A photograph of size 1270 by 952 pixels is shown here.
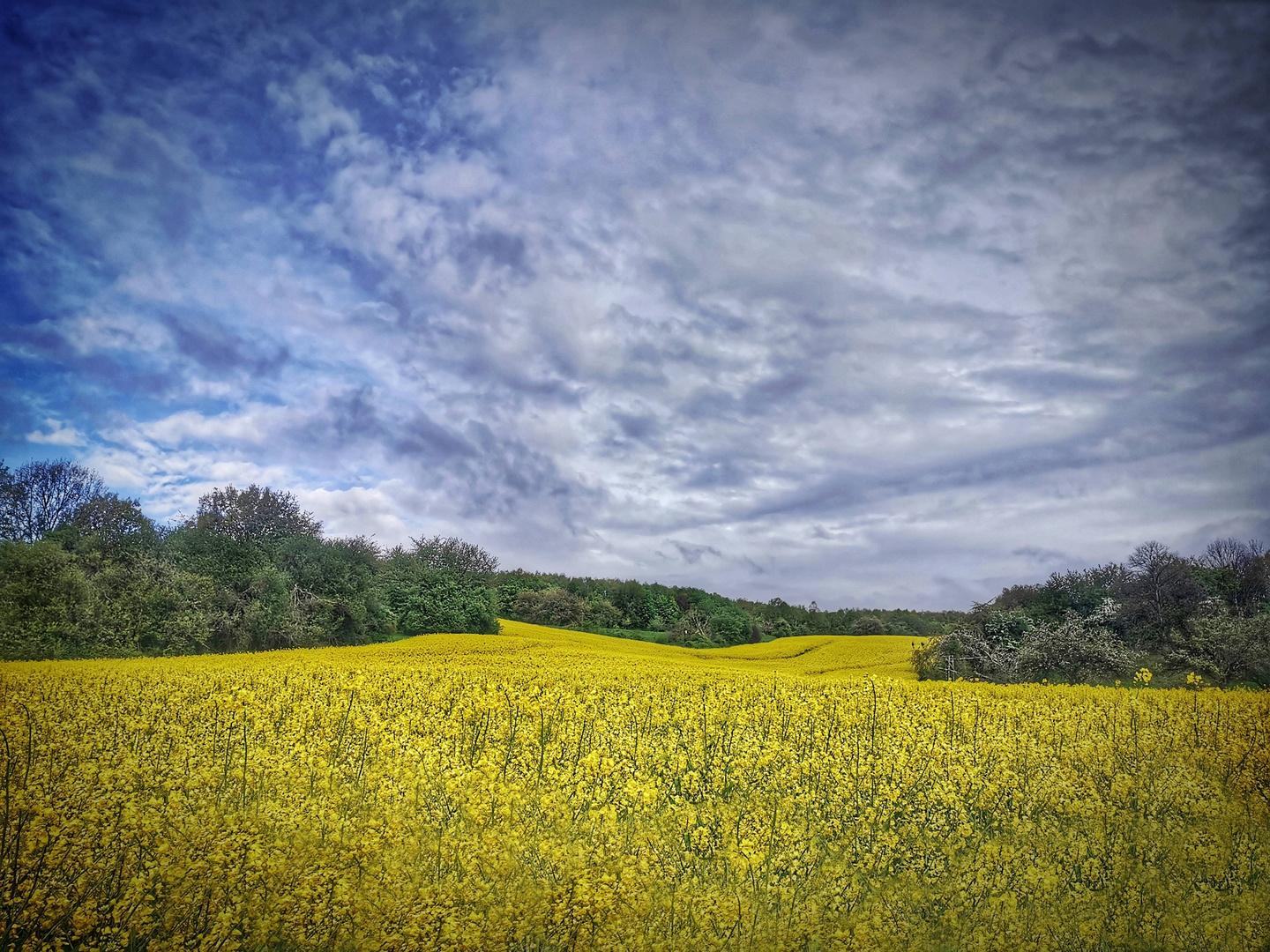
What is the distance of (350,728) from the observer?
24.9ft

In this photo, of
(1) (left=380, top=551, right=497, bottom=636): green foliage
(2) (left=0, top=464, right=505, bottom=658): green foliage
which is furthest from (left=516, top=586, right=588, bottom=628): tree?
(1) (left=380, top=551, right=497, bottom=636): green foliage

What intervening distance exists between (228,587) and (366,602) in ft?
22.7

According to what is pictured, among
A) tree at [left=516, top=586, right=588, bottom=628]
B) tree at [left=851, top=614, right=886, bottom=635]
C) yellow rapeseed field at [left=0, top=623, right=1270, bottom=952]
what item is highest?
tree at [left=516, top=586, right=588, bottom=628]

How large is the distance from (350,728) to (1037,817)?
316 inches

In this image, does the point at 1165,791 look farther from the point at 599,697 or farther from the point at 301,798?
the point at 301,798

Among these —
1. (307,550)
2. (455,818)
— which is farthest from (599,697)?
(307,550)

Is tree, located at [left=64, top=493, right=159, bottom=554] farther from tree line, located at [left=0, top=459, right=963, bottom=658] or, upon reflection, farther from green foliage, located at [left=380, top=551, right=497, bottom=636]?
green foliage, located at [left=380, top=551, right=497, bottom=636]

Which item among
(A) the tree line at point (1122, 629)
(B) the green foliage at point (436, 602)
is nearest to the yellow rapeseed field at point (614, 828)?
(A) the tree line at point (1122, 629)

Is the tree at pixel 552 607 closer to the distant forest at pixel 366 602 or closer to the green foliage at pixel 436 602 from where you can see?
the distant forest at pixel 366 602

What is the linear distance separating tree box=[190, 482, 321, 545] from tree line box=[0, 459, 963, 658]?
0.11 m

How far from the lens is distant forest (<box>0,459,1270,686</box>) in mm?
20125

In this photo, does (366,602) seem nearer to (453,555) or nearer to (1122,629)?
(453,555)

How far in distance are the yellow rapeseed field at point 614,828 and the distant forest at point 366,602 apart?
7.47 metres

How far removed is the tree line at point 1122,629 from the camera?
1741 cm
